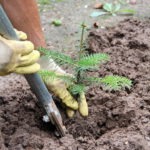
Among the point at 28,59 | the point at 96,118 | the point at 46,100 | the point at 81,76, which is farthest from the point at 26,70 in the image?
the point at 96,118

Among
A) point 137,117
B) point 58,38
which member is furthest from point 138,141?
point 58,38

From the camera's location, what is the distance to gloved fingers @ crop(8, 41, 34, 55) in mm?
2123

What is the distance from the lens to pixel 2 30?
213 cm

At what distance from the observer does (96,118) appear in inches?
102

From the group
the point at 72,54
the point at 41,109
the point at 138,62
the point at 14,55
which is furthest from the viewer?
the point at 72,54

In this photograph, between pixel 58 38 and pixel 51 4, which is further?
pixel 51 4

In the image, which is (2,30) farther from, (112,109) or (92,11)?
(92,11)

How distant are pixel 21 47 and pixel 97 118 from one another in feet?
2.22

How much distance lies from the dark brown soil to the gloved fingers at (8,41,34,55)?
489 millimetres

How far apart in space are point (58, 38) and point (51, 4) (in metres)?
0.66

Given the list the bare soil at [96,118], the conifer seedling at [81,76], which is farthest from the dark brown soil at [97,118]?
the conifer seedling at [81,76]

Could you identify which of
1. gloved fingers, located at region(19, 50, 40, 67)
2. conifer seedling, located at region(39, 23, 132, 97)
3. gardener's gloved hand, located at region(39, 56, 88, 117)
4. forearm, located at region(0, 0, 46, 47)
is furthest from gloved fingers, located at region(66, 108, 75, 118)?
gloved fingers, located at region(19, 50, 40, 67)

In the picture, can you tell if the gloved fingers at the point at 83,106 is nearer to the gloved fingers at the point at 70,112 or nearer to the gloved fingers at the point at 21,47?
the gloved fingers at the point at 70,112

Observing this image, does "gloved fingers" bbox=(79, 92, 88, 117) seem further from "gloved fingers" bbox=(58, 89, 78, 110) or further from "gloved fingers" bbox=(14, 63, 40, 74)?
"gloved fingers" bbox=(14, 63, 40, 74)
